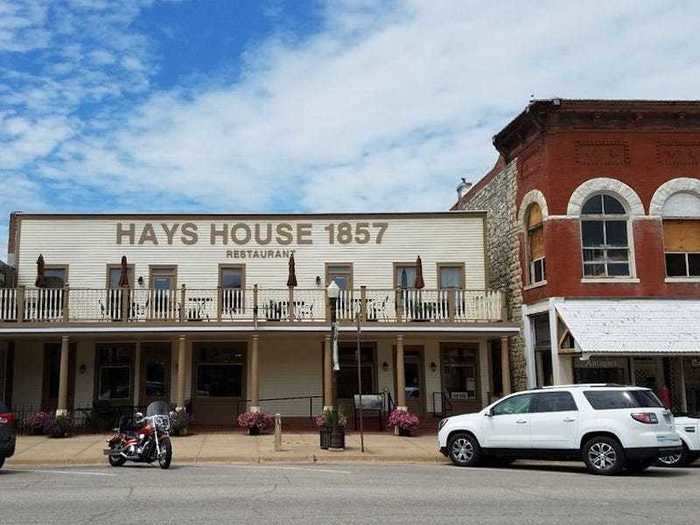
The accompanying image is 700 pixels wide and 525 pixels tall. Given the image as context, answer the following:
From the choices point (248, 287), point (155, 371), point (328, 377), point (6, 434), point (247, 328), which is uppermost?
point (248, 287)

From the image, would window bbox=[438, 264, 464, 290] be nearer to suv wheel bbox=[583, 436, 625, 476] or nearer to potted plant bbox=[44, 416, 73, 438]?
suv wheel bbox=[583, 436, 625, 476]

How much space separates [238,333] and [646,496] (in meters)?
12.6

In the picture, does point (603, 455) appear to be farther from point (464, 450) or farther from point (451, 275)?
point (451, 275)

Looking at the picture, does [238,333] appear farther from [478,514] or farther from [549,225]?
[478,514]

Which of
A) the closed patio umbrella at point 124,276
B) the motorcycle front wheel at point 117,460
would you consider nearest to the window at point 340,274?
the closed patio umbrella at point 124,276

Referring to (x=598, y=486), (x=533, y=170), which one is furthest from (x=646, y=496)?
(x=533, y=170)

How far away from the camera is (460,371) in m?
24.1

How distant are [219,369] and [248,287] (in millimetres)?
2710

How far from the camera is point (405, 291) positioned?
70.8 ft

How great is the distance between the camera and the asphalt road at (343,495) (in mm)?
8805

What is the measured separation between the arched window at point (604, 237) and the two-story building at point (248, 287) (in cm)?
340

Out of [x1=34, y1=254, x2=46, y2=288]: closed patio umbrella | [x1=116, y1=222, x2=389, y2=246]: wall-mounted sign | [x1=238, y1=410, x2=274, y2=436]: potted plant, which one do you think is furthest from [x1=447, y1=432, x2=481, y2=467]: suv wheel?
[x1=34, y1=254, x2=46, y2=288]: closed patio umbrella

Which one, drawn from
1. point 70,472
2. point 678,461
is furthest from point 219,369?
point 678,461

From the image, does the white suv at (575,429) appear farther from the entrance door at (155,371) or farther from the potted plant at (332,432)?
the entrance door at (155,371)
